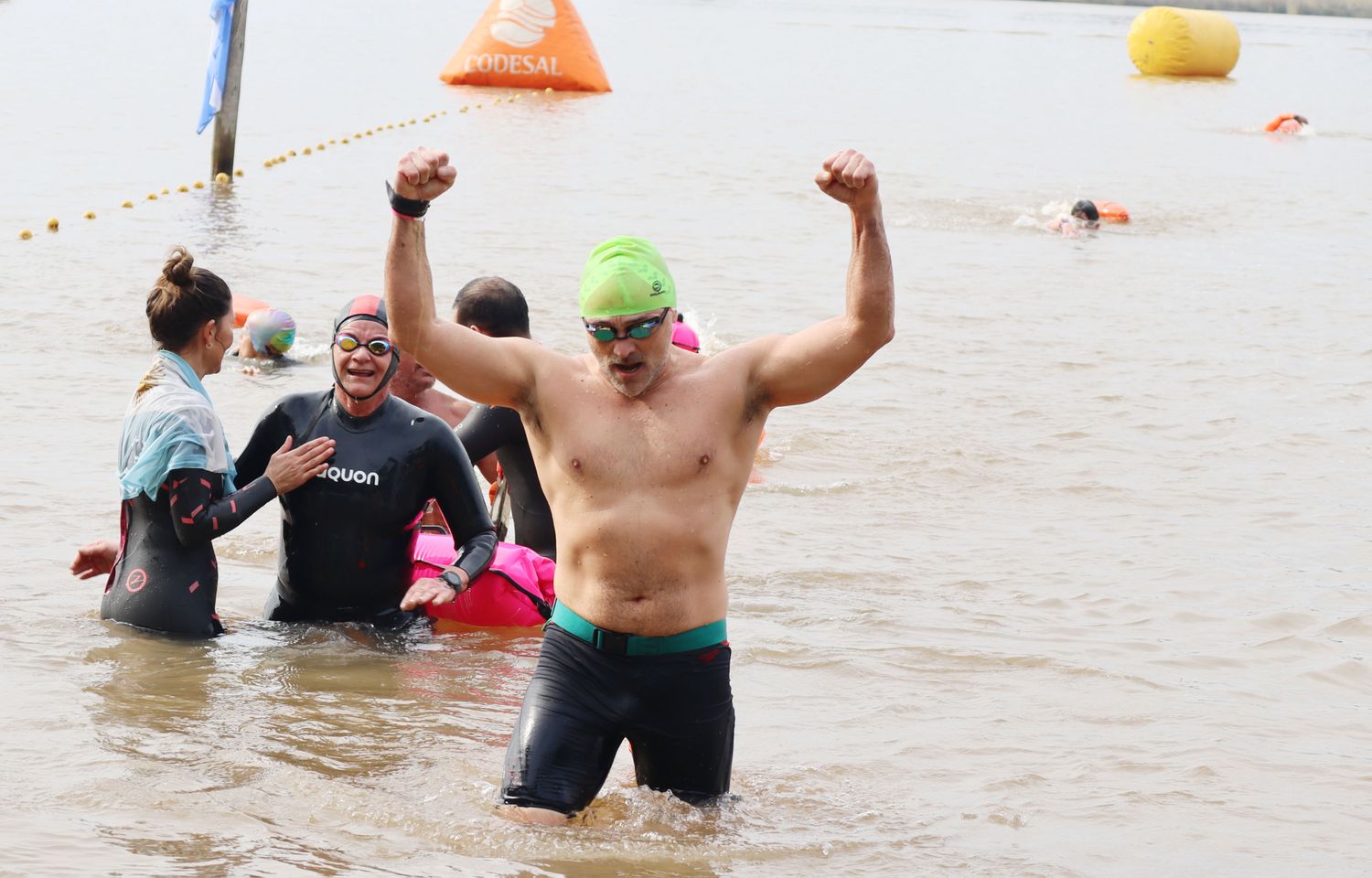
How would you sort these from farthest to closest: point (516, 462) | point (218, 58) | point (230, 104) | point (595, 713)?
point (230, 104) → point (218, 58) → point (516, 462) → point (595, 713)

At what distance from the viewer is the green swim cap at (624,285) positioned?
4336 mm

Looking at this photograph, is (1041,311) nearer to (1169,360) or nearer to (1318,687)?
(1169,360)

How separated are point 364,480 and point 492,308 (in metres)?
0.87

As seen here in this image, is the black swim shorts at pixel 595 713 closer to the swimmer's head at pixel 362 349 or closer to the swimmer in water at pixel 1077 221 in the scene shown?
the swimmer's head at pixel 362 349

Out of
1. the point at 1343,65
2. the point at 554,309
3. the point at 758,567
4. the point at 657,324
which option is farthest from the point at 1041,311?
the point at 1343,65

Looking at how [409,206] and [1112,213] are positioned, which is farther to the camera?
[1112,213]

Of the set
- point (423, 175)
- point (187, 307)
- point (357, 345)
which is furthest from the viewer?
point (357, 345)

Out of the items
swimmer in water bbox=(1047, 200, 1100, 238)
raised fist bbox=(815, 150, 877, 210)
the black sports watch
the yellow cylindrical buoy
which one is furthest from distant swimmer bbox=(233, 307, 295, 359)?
the yellow cylindrical buoy

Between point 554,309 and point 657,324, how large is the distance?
10140mm

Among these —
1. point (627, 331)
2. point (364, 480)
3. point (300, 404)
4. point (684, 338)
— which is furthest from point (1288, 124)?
point (627, 331)

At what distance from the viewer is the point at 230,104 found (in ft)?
65.0

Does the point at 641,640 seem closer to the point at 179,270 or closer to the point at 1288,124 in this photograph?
the point at 179,270

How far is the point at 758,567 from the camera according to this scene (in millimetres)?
8273

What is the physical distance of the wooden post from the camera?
18.5 meters
